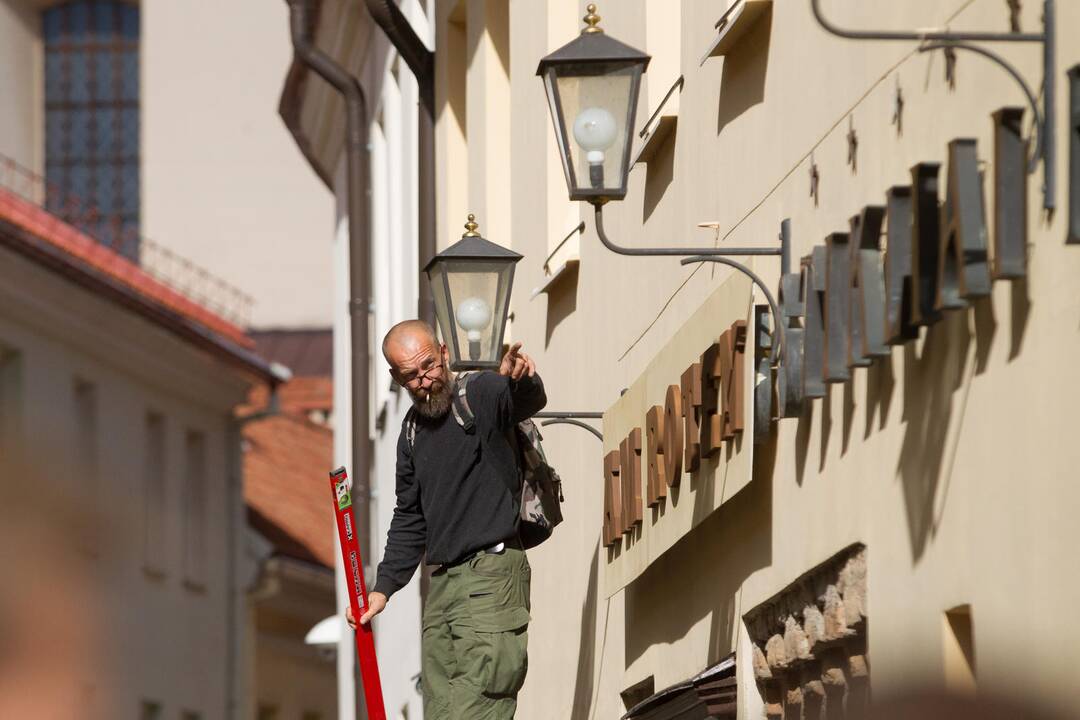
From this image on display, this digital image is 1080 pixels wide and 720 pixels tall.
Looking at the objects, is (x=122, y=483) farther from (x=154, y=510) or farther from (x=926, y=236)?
(x=926, y=236)

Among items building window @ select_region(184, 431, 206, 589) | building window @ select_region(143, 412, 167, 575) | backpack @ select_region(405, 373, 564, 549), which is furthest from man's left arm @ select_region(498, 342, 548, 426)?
building window @ select_region(143, 412, 167, 575)

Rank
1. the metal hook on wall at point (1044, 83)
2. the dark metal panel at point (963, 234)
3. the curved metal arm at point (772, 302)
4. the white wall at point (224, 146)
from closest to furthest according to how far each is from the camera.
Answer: the metal hook on wall at point (1044, 83), the dark metal panel at point (963, 234), the curved metal arm at point (772, 302), the white wall at point (224, 146)

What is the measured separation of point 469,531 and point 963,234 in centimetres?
295

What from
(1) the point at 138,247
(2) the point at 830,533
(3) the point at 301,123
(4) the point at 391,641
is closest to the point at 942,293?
(2) the point at 830,533

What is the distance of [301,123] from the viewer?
23891 mm

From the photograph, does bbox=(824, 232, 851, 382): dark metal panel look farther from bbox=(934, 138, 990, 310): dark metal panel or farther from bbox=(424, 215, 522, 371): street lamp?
bbox=(424, 215, 522, 371): street lamp

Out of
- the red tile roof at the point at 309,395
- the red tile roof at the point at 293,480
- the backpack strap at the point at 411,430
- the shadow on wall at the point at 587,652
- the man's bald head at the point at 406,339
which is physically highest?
the red tile roof at the point at 309,395

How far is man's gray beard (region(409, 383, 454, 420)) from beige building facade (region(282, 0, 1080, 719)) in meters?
0.80

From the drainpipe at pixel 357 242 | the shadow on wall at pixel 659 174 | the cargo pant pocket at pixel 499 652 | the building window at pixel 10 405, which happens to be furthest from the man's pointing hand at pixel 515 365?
the drainpipe at pixel 357 242

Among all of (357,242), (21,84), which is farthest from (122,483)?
(21,84)

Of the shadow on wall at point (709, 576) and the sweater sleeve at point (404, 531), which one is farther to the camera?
the sweater sleeve at point (404, 531)

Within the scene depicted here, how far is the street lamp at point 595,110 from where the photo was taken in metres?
6.68

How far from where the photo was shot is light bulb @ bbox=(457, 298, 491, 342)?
348 inches

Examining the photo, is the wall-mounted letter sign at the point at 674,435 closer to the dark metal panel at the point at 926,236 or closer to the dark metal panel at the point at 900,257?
the dark metal panel at the point at 900,257
